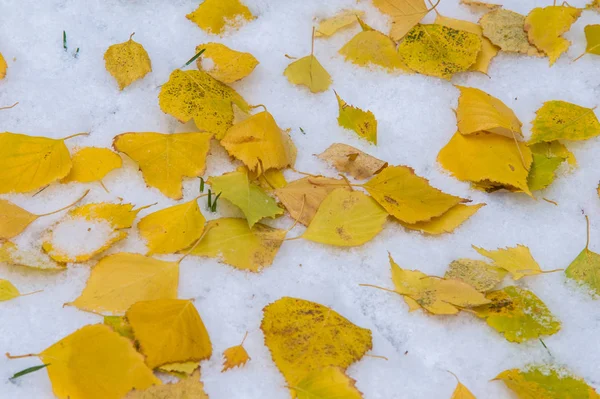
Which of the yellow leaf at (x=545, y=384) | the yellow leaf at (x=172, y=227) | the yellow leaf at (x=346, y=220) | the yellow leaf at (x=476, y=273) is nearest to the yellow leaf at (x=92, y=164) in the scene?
the yellow leaf at (x=172, y=227)

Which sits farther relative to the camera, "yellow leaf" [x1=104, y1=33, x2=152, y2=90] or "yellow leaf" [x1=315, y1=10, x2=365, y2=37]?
"yellow leaf" [x1=315, y1=10, x2=365, y2=37]

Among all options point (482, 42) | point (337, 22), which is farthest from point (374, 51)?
point (482, 42)

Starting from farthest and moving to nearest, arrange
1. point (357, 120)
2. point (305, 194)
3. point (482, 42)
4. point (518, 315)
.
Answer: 1. point (482, 42)
2. point (357, 120)
3. point (305, 194)
4. point (518, 315)

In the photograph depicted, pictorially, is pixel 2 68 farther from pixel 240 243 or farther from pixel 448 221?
pixel 448 221

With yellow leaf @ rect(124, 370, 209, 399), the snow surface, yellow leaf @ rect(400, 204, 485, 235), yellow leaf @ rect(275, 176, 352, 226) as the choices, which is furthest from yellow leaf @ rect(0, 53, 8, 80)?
yellow leaf @ rect(400, 204, 485, 235)

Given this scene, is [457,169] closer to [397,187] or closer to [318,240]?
[397,187]

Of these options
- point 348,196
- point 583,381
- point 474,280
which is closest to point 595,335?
point 583,381

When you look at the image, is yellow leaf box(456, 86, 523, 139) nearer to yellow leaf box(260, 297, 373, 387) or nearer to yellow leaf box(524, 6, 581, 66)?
yellow leaf box(524, 6, 581, 66)
